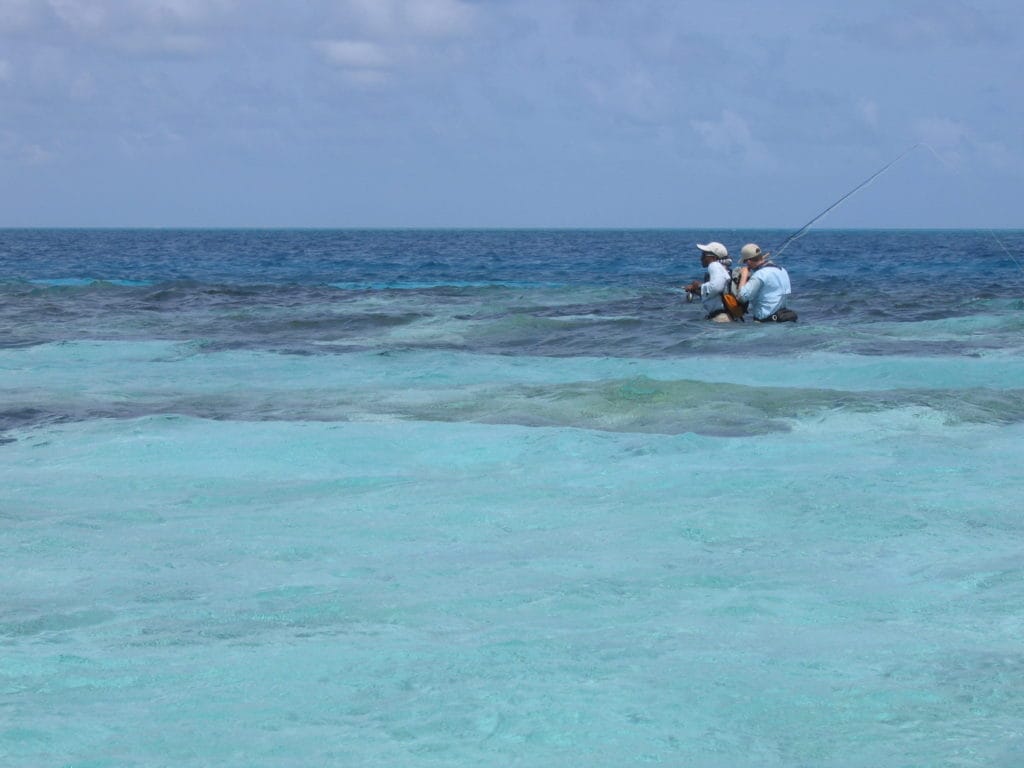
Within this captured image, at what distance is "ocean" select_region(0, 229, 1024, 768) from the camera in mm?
4039

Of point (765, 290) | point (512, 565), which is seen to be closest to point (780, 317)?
point (765, 290)

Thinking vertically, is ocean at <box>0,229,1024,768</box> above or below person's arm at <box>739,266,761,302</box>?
below

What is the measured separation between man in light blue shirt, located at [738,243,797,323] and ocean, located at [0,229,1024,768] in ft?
7.78

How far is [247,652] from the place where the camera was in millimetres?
4625

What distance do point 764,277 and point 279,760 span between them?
12251mm

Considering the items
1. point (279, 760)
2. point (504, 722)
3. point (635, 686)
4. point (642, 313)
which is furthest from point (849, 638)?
point (642, 313)

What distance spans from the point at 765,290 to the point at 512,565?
1031 centimetres

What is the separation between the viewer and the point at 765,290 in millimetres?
15336

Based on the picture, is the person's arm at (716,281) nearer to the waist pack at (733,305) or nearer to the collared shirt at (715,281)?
the collared shirt at (715,281)

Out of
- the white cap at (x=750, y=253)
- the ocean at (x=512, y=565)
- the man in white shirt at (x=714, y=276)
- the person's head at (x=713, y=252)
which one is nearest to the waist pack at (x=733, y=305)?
the man in white shirt at (x=714, y=276)

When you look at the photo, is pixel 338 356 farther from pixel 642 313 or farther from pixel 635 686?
pixel 635 686

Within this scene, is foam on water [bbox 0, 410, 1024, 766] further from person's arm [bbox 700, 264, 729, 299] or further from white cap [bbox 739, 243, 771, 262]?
person's arm [bbox 700, 264, 729, 299]

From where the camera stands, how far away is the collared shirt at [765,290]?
15195 millimetres

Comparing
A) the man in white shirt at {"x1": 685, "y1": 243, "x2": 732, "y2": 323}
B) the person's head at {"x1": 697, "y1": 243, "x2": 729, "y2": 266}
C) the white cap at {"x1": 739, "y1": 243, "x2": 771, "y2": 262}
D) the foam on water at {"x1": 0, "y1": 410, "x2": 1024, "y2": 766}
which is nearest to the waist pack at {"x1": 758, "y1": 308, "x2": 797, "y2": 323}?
the man in white shirt at {"x1": 685, "y1": 243, "x2": 732, "y2": 323}
